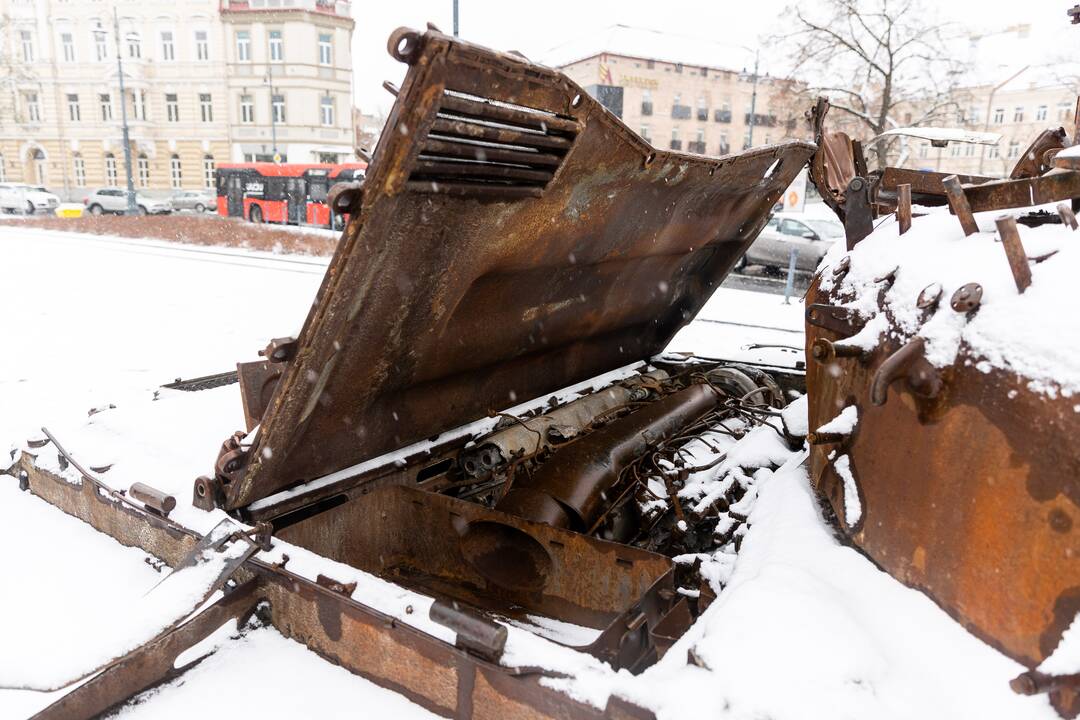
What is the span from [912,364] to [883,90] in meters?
23.7

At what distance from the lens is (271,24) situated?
42.2m

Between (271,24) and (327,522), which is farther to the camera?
(271,24)

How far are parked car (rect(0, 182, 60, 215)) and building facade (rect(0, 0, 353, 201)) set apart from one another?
11223 mm

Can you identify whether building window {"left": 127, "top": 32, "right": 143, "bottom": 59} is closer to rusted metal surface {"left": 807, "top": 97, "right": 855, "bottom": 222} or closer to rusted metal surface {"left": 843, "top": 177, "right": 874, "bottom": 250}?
rusted metal surface {"left": 807, "top": 97, "right": 855, "bottom": 222}

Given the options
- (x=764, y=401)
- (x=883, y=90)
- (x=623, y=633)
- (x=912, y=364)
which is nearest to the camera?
(x=912, y=364)

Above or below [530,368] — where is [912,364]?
above

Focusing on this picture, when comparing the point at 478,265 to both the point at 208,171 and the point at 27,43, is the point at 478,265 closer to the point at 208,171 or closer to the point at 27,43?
the point at 208,171

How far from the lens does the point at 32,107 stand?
4419cm

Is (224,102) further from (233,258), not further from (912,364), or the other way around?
(912,364)

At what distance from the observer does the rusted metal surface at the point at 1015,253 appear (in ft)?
4.58

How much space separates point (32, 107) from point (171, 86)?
8719 mm

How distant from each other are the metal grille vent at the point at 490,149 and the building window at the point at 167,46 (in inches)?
1920

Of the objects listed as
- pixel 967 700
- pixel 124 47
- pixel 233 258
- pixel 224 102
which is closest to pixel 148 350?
pixel 967 700

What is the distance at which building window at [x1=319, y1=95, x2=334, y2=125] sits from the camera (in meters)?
43.0
